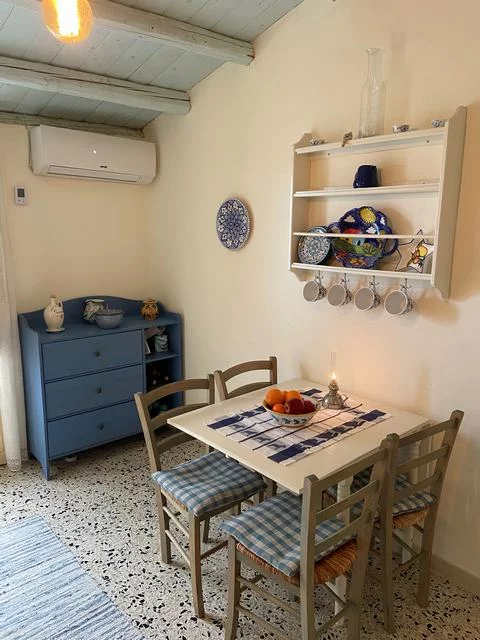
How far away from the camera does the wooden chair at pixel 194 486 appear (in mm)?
1890

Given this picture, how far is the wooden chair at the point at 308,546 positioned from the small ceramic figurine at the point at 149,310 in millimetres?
1938

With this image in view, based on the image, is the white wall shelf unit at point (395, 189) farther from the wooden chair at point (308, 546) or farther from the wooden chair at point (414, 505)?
the wooden chair at point (308, 546)

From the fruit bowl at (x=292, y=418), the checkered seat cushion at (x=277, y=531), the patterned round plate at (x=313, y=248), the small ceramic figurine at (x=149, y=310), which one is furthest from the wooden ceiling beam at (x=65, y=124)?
the checkered seat cushion at (x=277, y=531)

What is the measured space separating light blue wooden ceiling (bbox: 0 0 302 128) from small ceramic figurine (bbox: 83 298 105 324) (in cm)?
124

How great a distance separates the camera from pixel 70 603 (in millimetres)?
1969

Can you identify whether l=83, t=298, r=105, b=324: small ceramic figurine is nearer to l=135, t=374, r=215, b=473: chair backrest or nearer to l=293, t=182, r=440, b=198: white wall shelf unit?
l=135, t=374, r=215, b=473: chair backrest

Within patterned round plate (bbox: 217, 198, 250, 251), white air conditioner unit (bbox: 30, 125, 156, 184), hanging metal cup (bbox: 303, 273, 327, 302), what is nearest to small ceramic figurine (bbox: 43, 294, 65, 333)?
white air conditioner unit (bbox: 30, 125, 156, 184)

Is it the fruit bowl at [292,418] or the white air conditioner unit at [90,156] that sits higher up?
the white air conditioner unit at [90,156]

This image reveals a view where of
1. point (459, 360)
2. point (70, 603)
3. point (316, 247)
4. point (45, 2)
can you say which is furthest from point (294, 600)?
point (45, 2)

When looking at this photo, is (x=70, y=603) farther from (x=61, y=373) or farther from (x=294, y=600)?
(x=61, y=373)

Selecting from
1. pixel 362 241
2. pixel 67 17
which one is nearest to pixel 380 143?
pixel 362 241

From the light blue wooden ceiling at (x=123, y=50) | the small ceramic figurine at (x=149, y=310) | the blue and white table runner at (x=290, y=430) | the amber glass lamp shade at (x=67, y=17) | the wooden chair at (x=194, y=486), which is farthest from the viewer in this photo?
the small ceramic figurine at (x=149, y=310)

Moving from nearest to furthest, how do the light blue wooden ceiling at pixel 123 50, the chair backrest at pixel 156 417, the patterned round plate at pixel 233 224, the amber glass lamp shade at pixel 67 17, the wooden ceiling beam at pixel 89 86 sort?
1. the amber glass lamp shade at pixel 67 17
2. the chair backrest at pixel 156 417
3. the light blue wooden ceiling at pixel 123 50
4. the wooden ceiling beam at pixel 89 86
5. the patterned round plate at pixel 233 224

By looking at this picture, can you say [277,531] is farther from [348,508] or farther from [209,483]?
[209,483]
